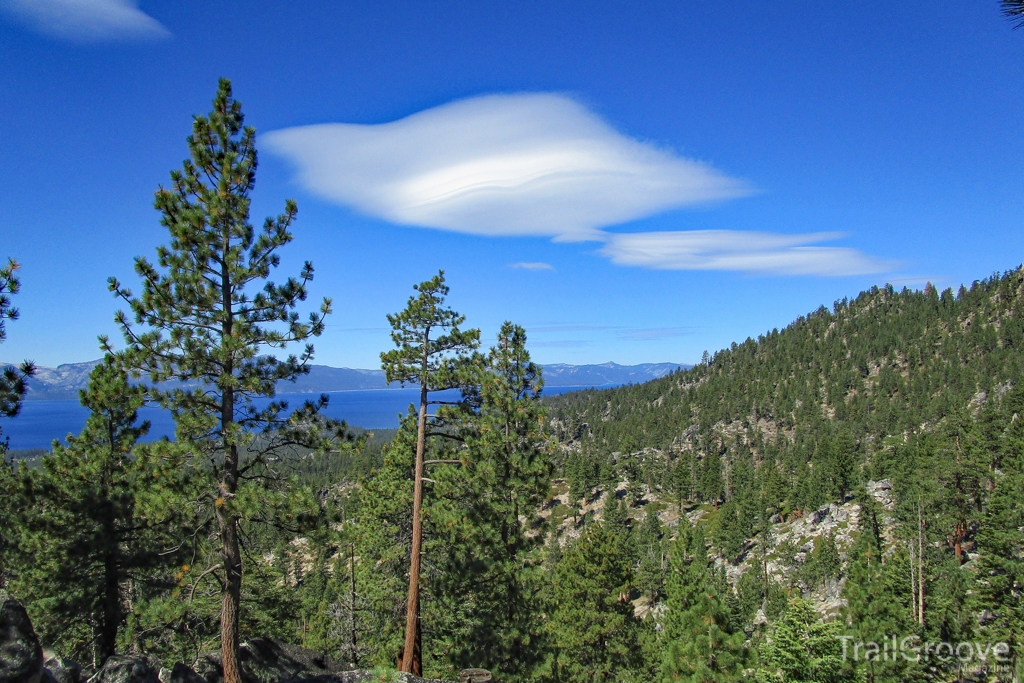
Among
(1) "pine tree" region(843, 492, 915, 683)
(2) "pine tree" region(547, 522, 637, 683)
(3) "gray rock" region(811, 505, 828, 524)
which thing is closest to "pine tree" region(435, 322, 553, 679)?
(2) "pine tree" region(547, 522, 637, 683)

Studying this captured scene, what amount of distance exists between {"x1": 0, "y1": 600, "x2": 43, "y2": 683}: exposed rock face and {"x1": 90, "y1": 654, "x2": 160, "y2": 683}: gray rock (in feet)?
5.35

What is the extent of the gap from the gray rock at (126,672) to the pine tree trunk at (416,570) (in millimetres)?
5665

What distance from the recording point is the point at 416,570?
563 inches

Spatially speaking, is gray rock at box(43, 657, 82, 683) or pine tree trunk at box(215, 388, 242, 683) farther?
pine tree trunk at box(215, 388, 242, 683)

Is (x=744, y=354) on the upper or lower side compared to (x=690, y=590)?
upper

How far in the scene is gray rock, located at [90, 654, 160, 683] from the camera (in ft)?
30.8

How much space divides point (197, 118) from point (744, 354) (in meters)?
211

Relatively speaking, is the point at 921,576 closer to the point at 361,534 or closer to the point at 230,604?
the point at 361,534

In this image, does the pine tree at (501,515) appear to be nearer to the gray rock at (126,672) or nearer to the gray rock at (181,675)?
the gray rock at (181,675)

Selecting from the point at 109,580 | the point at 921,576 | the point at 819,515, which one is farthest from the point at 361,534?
the point at 819,515

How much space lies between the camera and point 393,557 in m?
15.2

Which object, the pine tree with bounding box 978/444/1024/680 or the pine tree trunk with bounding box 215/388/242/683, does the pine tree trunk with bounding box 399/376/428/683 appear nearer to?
the pine tree trunk with bounding box 215/388/242/683

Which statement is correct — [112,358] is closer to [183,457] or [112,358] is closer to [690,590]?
[183,457]

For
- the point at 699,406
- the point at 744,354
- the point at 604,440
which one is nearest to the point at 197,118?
the point at 604,440
